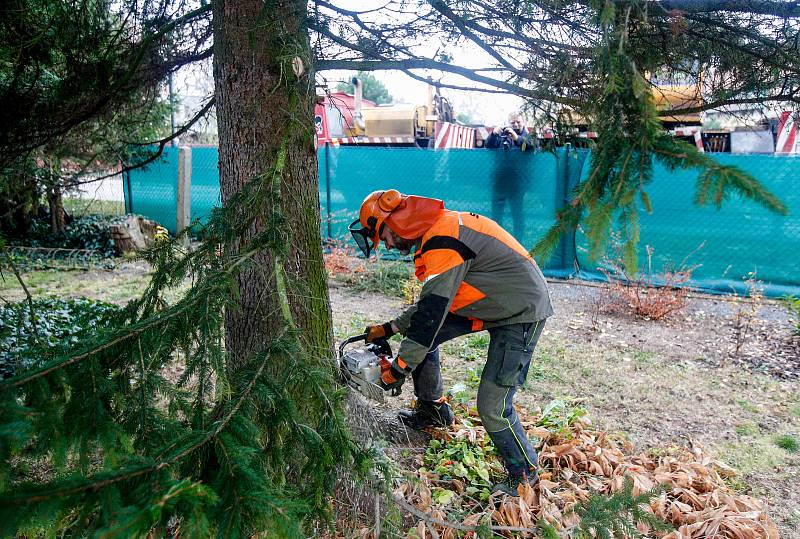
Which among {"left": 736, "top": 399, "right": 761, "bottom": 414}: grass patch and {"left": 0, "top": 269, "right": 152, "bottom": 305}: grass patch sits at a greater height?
{"left": 0, "top": 269, "right": 152, "bottom": 305}: grass patch

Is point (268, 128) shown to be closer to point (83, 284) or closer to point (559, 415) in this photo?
point (559, 415)

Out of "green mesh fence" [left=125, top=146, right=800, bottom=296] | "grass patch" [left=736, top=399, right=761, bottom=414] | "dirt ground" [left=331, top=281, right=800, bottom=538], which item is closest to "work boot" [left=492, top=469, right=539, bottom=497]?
"dirt ground" [left=331, top=281, right=800, bottom=538]

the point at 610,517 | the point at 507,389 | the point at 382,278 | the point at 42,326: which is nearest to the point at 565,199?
the point at 382,278

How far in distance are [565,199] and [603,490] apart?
5628mm

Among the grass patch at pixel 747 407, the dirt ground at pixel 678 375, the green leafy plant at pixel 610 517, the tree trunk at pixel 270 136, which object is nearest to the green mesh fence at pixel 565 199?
the dirt ground at pixel 678 375

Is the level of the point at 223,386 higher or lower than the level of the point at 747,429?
higher

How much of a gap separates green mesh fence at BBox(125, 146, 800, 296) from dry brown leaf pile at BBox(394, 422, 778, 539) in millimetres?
3024

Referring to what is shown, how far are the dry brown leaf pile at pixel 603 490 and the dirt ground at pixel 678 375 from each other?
20 centimetres

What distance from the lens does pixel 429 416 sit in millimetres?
3748

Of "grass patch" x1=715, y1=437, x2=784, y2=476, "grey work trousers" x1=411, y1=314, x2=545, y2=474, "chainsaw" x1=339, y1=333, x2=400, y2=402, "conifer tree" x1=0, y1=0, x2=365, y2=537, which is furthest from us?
"grass patch" x1=715, y1=437, x2=784, y2=476

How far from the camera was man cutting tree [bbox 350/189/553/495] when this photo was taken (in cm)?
287

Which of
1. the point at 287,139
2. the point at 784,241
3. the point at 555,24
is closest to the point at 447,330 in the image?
the point at 287,139

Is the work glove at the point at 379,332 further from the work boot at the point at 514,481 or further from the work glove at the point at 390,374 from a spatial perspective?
the work boot at the point at 514,481

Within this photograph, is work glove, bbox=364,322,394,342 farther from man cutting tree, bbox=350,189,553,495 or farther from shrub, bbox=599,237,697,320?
shrub, bbox=599,237,697,320
